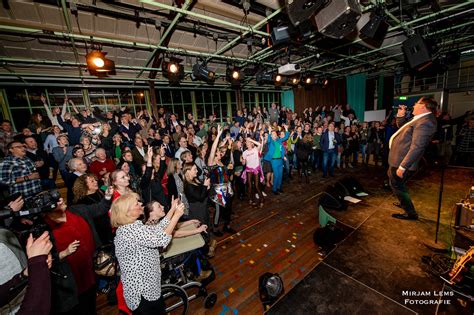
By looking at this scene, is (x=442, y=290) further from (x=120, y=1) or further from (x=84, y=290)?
(x=120, y=1)

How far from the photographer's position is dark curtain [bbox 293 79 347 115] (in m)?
11.8

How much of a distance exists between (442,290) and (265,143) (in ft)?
12.2

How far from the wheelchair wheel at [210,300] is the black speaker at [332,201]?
7.70ft

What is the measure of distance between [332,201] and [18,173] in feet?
16.4

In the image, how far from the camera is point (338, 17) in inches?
104

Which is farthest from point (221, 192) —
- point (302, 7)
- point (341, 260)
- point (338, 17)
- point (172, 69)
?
point (172, 69)

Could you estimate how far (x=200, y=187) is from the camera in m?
2.61

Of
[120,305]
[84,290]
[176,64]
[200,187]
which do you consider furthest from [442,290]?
[176,64]

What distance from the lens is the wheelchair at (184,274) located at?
1.92m

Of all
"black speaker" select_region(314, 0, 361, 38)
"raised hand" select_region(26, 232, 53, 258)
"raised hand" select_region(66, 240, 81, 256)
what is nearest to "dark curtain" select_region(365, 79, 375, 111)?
"black speaker" select_region(314, 0, 361, 38)

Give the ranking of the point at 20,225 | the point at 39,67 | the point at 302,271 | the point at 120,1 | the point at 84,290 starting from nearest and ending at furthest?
1. the point at 20,225
2. the point at 84,290
3. the point at 302,271
4. the point at 120,1
5. the point at 39,67

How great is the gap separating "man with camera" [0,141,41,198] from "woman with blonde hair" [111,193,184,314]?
2526 mm

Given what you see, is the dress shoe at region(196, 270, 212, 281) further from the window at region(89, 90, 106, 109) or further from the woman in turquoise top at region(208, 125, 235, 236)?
the window at region(89, 90, 106, 109)

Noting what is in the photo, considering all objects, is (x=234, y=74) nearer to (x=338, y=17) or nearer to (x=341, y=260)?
(x=338, y=17)
